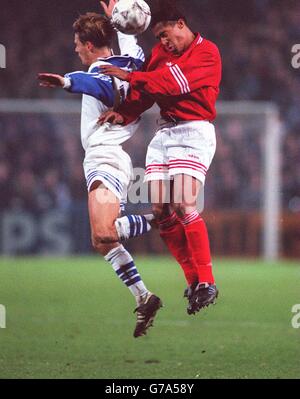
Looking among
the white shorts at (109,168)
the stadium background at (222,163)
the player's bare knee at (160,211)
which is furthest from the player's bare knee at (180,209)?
the stadium background at (222,163)

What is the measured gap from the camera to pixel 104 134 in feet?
17.3

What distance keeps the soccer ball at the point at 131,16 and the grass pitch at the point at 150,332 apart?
1.87 metres

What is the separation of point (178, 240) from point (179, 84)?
0.88m

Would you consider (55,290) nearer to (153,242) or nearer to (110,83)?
(153,242)

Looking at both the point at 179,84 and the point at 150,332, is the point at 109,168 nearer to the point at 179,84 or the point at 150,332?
the point at 179,84

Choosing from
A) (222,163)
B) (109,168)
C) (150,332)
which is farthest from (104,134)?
(222,163)

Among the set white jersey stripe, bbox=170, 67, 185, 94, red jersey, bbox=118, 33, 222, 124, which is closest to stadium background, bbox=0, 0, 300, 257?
red jersey, bbox=118, 33, 222, 124

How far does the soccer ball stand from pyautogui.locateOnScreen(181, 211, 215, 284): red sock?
97 cm

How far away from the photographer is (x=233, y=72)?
44.1ft

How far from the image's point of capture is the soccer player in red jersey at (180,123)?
16.4ft

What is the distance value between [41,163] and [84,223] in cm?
100

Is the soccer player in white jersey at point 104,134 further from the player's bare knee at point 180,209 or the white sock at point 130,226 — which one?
the player's bare knee at point 180,209

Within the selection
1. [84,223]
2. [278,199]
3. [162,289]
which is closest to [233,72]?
[278,199]

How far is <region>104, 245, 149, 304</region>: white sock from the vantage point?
17.6 ft
